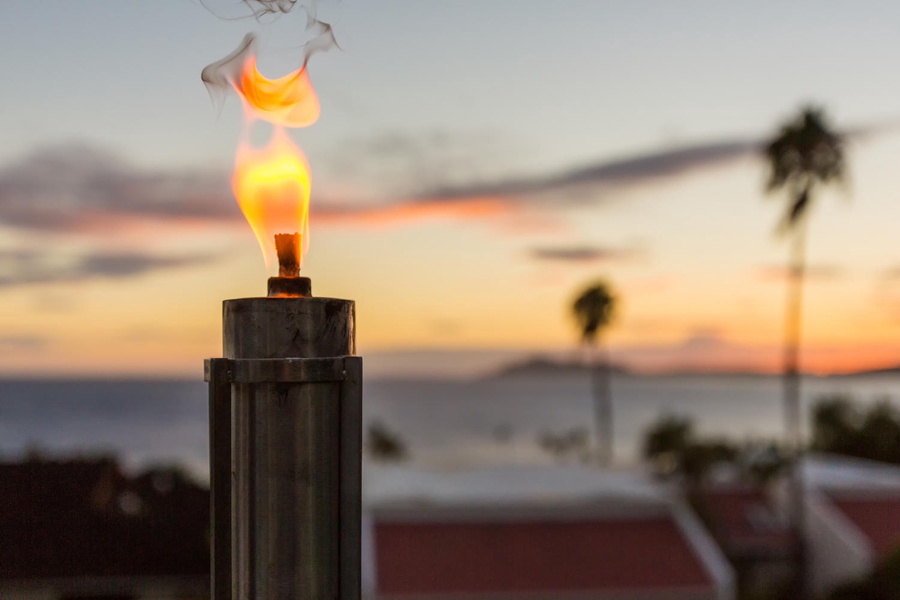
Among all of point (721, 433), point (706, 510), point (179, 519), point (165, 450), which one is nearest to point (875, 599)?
point (706, 510)

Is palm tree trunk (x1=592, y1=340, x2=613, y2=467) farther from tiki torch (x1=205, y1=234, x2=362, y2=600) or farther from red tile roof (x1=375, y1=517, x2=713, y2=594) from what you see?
tiki torch (x1=205, y1=234, x2=362, y2=600)

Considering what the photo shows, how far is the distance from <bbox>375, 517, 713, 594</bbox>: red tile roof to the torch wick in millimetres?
18951

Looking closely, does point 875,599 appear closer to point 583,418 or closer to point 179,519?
point 179,519

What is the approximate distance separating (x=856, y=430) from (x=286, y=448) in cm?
5690

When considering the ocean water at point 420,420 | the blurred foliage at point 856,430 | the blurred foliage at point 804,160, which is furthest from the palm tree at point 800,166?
the ocean water at point 420,420

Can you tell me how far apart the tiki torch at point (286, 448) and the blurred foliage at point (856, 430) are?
5277cm

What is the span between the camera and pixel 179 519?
13.5m

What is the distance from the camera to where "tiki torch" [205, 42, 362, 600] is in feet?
6.39

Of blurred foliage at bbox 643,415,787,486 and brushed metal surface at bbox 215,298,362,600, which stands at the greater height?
brushed metal surface at bbox 215,298,362,600

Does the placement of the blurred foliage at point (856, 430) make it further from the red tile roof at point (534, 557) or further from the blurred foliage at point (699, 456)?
the red tile roof at point (534, 557)

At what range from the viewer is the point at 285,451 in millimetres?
1951

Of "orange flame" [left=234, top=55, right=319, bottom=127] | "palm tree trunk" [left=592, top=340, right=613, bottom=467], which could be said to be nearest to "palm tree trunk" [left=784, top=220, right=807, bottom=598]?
"palm tree trunk" [left=592, top=340, right=613, bottom=467]

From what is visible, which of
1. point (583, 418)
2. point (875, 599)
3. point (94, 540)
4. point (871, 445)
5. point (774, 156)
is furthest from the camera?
point (583, 418)

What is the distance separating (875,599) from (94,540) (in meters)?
19.5
